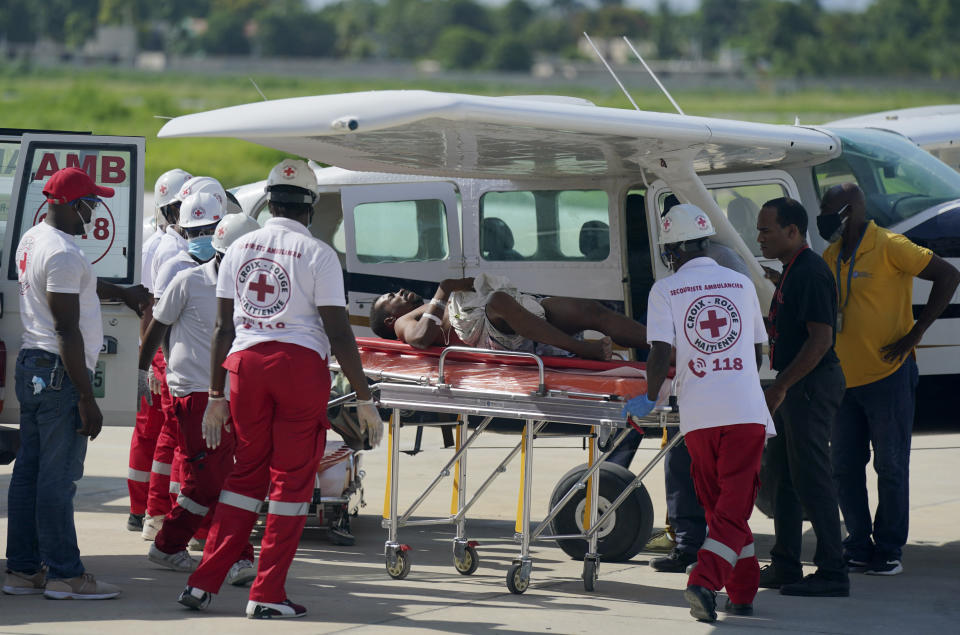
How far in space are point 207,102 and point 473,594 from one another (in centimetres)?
5942

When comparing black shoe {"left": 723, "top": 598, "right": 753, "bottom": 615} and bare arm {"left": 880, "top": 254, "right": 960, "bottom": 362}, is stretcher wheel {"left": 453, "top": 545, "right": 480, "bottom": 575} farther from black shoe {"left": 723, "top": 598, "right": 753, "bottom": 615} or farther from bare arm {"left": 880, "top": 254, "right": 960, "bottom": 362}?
bare arm {"left": 880, "top": 254, "right": 960, "bottom": 362}

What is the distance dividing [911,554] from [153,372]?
459cm

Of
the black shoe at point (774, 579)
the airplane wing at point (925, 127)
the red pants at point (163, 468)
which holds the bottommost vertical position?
the black shoe at point (774, 579)

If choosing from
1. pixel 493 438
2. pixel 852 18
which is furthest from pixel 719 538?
pixel 852 18

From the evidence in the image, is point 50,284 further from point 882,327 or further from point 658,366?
point 882,327

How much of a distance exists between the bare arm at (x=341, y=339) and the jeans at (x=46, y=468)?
4.06 feet

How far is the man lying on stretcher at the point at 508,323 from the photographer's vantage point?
259 inches

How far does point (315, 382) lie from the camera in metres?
5.48

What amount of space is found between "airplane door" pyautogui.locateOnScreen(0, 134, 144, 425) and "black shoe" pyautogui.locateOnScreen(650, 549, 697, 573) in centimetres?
298

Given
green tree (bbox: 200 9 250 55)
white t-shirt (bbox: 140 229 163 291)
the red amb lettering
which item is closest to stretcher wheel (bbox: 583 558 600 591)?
the red amb lettering

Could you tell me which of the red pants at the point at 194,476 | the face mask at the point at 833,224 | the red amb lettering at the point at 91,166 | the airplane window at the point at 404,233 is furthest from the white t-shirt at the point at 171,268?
the face mask at the point at 833,224

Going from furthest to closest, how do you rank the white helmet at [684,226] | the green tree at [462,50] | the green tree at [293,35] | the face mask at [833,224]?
the green tree at [293,35] < the green tree at [462,50] < the face mask at [833,224] < the white helmet at [684,226]

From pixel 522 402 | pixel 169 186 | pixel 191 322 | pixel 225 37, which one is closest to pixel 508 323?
pixel 522 402

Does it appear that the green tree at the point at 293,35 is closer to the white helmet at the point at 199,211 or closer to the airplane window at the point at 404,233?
the airplane window at the point at 404,233
